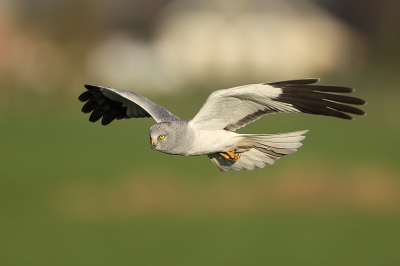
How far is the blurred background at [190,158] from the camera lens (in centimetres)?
2784

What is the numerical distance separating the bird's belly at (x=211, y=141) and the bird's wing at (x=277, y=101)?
0.14 meters

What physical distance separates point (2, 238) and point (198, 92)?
78.0ft

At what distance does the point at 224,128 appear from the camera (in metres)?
9.30

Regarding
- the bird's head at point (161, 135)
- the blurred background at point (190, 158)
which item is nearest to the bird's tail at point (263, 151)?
the bird's head at point (161, 135)

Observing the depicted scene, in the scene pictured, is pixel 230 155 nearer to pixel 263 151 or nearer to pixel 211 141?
pixel 263 151

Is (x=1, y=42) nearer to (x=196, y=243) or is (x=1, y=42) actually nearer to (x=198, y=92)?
(x=198, y=92)

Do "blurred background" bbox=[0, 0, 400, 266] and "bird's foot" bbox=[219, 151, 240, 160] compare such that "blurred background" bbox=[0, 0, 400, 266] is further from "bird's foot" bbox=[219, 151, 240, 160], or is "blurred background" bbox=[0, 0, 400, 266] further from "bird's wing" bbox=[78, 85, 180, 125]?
"bird's foot" bbox=[219, 151, 240, 160]

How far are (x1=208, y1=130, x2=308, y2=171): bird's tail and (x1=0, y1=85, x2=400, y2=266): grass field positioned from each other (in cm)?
1596

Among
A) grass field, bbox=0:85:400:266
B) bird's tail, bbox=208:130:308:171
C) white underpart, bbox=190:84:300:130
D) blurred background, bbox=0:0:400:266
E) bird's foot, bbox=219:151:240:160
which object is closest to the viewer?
white underpart, bbox=190:84:300:130

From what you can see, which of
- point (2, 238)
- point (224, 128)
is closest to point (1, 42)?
point (2, 238)

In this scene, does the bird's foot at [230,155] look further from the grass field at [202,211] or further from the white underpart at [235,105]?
the grass field at [202,211]

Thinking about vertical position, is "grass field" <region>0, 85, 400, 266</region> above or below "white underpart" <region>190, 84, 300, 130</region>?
below

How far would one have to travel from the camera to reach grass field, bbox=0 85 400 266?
87.5 feet

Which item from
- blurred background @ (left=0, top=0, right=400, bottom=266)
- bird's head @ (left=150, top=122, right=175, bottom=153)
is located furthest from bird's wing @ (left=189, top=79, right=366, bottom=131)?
blurred background @ (left=0, top=0, right=400, bottom=266)
